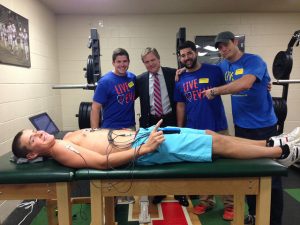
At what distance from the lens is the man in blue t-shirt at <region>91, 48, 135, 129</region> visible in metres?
2.65

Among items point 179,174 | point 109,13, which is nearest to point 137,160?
point 179,174

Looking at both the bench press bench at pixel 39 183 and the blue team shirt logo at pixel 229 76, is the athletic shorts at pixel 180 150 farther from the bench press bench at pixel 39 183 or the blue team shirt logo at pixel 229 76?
the blue team shirt logo at pixel 229 76

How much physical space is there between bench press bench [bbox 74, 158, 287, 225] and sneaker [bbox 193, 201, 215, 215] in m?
1.19

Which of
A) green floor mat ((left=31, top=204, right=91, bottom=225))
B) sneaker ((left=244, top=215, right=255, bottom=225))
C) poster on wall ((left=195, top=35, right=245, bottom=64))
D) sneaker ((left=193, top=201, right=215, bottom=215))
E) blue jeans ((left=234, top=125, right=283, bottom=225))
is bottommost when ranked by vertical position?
green floor mat ((left=31, top=204, right=91, bottom=225))

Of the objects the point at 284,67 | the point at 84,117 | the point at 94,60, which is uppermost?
the point at 94,60

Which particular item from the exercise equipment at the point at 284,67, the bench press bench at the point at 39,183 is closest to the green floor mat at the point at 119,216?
the bench press bench at the point at 39,183

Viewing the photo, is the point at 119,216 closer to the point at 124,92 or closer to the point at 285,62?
the point at 124,92

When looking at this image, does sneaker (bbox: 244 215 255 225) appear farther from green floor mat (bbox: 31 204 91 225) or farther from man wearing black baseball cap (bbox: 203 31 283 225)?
green floor mat (bbox: 31 204 91 225)

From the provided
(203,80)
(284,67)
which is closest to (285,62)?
(284,67)

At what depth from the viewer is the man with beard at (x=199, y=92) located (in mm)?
2465

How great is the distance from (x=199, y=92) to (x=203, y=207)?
4.14ft

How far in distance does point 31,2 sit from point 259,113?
3.13 metres

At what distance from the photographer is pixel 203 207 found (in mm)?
2748

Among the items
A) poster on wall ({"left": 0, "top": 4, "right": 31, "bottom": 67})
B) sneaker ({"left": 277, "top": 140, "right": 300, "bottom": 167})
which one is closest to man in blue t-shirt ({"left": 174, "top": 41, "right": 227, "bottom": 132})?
sneaker ({"left": 277, "top": 140, "right": 300, "bottom": 167})
